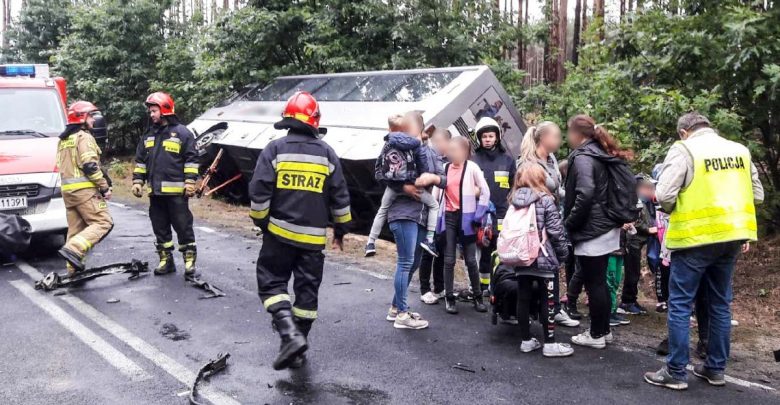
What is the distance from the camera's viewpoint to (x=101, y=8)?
19.9 meters

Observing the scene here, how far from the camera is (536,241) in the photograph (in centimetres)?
454

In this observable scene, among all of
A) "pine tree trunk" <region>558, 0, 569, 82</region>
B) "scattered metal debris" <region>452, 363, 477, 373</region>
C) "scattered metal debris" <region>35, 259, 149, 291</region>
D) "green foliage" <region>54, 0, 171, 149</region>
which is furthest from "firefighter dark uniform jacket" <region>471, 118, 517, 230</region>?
"green foliage" <region>54, 0, 171, 149</region>

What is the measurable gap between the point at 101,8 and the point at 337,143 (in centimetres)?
1415

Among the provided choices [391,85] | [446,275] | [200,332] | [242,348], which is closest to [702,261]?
[446,275]

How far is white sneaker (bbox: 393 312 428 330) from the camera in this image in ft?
17.3

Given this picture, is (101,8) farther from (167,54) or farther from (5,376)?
(5,376)

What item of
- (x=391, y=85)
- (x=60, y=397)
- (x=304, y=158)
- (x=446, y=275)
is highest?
(x=391, y=85)

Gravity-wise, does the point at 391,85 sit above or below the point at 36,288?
above

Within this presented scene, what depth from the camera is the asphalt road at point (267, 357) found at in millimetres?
3977

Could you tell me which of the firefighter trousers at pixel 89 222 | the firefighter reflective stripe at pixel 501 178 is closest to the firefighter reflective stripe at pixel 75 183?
the firefighter trousers at pixel 89 222

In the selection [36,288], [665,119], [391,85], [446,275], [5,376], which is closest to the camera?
[5,376]

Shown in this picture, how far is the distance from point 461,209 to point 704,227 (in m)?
2.09

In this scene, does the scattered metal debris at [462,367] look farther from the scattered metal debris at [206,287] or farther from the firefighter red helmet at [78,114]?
the firefighter red helmet at [78,114]

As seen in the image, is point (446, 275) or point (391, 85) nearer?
point (446, 275)
